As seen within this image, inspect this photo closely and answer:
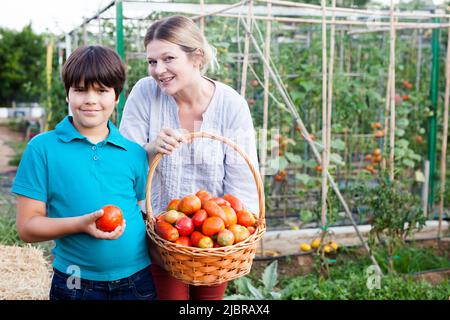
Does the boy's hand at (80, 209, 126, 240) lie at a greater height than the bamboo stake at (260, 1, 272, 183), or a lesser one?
lesser

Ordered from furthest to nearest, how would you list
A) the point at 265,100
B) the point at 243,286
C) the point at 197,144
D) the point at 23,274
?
1. the point at 265,100
2. the point at 243,286
3. the point at 23,274
4. the point at 197,144

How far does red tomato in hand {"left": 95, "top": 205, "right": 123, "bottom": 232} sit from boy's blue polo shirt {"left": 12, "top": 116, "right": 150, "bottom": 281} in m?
0.14

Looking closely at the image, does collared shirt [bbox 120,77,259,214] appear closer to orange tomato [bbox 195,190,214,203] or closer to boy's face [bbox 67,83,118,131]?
orange tomato [bbox 195,190,214,203]

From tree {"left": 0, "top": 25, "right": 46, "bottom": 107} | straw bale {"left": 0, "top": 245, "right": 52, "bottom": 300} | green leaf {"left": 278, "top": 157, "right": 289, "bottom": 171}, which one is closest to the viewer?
straw bale {"left": 0, "top": 245, "right": 52, "bottom": 300}

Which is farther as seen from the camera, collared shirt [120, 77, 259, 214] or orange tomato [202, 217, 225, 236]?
collared shirt [120, 77, 259, 214]

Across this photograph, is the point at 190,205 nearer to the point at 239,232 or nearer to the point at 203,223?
the point at 203,223

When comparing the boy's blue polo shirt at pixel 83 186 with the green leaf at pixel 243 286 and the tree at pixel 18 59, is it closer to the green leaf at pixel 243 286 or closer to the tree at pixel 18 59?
the green leaf at pixel 243 286

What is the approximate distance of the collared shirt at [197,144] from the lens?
82.0 inches

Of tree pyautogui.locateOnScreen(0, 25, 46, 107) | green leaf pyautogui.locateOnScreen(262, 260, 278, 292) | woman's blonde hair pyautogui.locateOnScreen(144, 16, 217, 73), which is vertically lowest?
green leaf pyautogui.locateOnScreen(262, 260, 278, 292)

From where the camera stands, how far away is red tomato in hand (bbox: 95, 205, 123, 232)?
1.53m

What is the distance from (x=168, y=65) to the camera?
1951mm

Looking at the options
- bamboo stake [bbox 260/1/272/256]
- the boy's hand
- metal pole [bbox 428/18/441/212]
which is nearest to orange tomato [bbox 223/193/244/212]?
the boy's hand

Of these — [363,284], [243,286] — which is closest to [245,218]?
[243,286]

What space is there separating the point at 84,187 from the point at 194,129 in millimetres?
590
